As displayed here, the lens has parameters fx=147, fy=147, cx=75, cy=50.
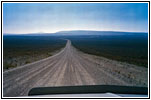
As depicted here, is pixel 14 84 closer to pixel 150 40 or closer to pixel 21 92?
pixel 21 92

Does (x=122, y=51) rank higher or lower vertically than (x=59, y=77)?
higher

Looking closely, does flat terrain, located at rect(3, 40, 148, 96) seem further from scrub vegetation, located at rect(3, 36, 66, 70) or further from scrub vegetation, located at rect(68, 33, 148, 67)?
scrub vegetation, located at rect(68, 33, 148, 67)

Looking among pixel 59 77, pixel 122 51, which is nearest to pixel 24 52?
pixel 122 51

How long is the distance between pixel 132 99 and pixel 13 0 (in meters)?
5.26

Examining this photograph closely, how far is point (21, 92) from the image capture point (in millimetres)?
5797

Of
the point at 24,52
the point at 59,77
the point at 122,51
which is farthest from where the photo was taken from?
the point at 122,51

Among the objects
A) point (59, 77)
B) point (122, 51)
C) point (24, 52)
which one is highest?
point (122, 51)

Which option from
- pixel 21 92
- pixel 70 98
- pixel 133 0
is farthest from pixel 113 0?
pixel 21 92

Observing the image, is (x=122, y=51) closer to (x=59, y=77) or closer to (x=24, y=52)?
(x=24, y=52)

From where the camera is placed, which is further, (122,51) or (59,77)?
(122,51)

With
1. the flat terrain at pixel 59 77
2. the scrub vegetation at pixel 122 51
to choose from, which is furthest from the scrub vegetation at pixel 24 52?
the scrub vegetation at pixel 122 51

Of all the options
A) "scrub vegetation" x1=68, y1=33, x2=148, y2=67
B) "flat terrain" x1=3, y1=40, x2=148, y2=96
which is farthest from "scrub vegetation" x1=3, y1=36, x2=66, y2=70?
"scrub vegetation" x1=68, y1=33, x2=148, y2=67

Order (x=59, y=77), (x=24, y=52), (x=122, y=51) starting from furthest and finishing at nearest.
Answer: (x=122, y=51) → (x=24, y=52) → (x=59, y=77)

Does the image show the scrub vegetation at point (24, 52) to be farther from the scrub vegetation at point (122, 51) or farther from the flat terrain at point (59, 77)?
the scrub vegetation at point (122, 51)
